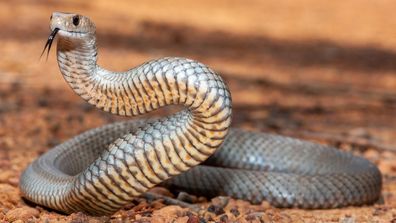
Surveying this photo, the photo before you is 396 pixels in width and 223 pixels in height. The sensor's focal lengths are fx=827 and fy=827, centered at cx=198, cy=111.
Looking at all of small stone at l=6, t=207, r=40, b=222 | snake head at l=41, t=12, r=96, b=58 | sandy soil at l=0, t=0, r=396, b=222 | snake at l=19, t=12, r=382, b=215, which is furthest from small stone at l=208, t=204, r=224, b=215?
snake head at l=41, t=12, r=96, b=58

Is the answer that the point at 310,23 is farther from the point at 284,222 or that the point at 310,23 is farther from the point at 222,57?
the point at 284,222

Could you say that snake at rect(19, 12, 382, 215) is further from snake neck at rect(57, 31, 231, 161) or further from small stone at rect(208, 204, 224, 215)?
small stone at rect(208, 204, 224, 215)

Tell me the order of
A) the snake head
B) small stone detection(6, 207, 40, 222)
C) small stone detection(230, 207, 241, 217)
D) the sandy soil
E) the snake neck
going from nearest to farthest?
1. the snake neck
2. the snake head
3. small stone detection(6, 207, 40, 222)
4. small stone detection(230, 207, 241, 217)
5. the sandy soil

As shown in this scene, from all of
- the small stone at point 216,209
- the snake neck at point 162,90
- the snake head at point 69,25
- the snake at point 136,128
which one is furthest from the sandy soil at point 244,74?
the snake head at point 69,25

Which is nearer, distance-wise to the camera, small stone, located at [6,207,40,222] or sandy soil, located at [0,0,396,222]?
small stone, located at [6,207,40,222]

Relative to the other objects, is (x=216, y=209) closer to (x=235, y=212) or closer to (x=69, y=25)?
(x=235, y=212)

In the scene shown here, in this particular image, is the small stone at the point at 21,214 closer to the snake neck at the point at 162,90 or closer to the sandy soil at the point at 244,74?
the sandy soil at the point at 244,74
